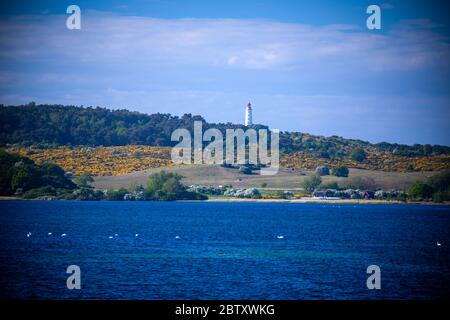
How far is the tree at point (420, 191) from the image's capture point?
503ft

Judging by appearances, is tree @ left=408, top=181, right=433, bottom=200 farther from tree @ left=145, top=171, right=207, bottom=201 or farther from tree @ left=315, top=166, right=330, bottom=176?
tree @ left=145, top=171, right=207, bottom=201

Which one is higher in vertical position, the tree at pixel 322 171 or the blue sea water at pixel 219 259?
the tree at pixel 322 171

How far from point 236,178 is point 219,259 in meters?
118

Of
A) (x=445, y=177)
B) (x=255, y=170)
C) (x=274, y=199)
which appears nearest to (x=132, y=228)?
(x=274, y=199)

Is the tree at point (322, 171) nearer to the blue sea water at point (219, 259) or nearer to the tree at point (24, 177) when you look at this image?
Result: the tree at point (24, 177)

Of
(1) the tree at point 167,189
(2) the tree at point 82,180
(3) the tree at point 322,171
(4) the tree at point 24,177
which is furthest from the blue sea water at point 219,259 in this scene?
(3) the tree at point 322,171

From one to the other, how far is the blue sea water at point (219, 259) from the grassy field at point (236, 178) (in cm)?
7182

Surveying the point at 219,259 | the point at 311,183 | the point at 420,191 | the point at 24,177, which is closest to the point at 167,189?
the point at 24,177

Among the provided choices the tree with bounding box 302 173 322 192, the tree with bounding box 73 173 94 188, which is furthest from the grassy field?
the tree with bounding box 302 173 322 192

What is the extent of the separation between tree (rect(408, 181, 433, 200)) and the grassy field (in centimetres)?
1205

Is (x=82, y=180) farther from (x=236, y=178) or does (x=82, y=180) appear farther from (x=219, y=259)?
(x=219, y=259)

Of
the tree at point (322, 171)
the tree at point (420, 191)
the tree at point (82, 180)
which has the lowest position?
the tree at point (420, 191)

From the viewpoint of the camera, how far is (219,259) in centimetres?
5791

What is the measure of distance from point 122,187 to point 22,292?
12571 centimetres
